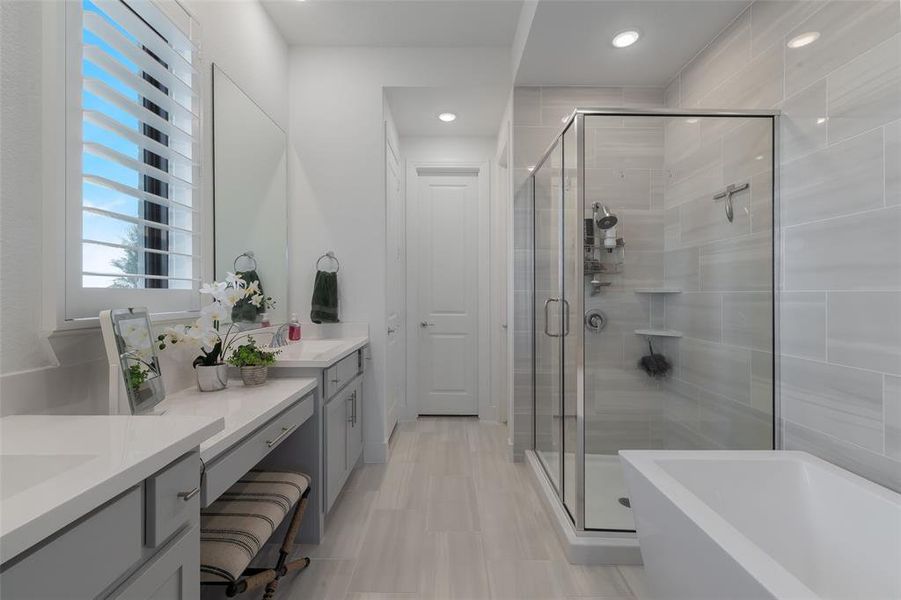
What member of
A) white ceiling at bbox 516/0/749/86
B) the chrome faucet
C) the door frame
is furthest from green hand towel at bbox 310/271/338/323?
white ceiling at bbox 516/0/749/86

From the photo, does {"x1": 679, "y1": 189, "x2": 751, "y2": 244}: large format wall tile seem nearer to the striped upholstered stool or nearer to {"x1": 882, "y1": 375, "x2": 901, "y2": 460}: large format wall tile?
{"x1": 882, "y1": 375, "x2": 901, "y2": 460}: large format wall tile

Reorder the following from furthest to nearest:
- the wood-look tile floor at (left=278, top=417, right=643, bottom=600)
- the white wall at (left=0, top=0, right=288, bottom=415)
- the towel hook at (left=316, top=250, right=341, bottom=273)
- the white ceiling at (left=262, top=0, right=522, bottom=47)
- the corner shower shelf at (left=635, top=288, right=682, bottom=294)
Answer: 1. the towel hook at (left=316, top=250, right=341, bottom=273)
2. the white ceiling at (left=262, top=0, right=522, bottom=47)
3. the corner shower shelf at (left=635, top=288, right=682, bottom=294)
4. the wood-look tile floor at (left=278, top=417, right=643, bottom=600)
5. the white wall at (left=0, top=0, right=288, bottom=415)

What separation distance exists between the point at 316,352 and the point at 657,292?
5.80 feet

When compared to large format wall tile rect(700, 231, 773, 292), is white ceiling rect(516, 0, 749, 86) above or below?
above

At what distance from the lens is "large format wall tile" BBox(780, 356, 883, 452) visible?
1.39 meters

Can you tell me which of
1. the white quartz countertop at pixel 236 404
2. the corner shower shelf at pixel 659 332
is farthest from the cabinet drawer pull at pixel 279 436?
the corner shower shelf at pixel 659 332

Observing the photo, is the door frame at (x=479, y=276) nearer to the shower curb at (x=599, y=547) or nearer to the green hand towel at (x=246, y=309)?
the green hand towel at (x=246, y=309)

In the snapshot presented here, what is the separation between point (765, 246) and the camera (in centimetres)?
188

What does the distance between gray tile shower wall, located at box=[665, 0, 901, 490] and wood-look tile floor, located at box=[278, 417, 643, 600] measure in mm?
985

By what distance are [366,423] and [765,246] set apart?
2.49 meters

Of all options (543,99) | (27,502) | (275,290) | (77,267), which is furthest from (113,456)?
(543,99)

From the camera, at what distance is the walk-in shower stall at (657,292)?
194 cm

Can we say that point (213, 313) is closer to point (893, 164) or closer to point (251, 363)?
point (251, 363)

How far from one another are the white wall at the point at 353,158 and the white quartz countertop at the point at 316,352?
0.83 ft
